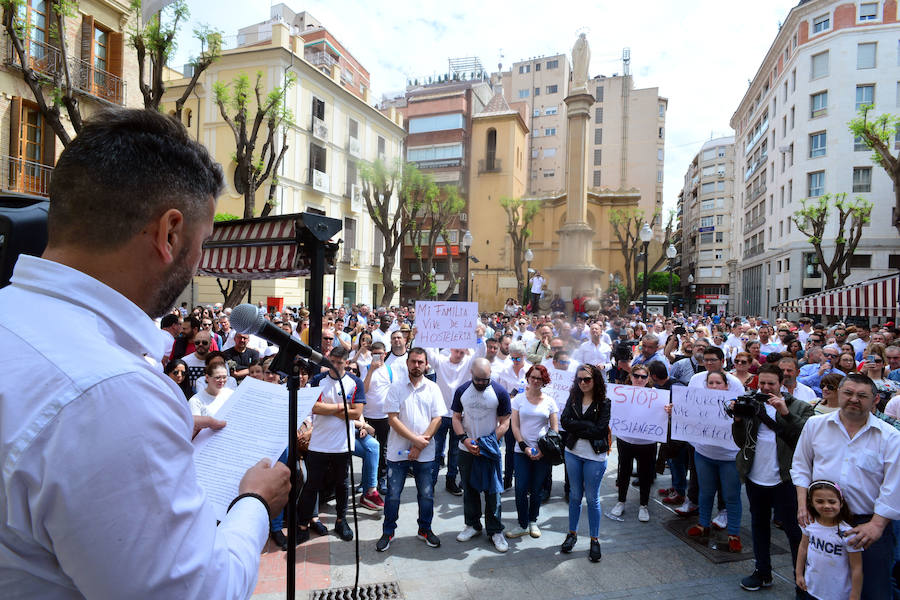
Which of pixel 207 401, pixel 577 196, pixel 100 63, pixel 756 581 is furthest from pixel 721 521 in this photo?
pixel 577 196

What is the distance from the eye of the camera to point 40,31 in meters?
15.3

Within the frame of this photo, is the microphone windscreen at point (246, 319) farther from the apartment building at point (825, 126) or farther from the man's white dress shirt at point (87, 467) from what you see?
the apartment building at point (825, 126)

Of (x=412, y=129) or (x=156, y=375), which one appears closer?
(x=156, y=375)

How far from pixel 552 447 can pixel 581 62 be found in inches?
966

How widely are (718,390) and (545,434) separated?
6.26 feet

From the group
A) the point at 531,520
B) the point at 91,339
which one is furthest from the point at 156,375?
the point at 531,520

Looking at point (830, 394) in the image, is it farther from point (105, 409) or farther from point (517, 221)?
point (517, 221)

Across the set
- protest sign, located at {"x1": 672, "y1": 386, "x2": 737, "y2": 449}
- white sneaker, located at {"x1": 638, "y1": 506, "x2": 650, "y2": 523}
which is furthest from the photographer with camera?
white sneaker, located at {"x1": 638, "y1": 506, "x2": 650, "y2": 523}

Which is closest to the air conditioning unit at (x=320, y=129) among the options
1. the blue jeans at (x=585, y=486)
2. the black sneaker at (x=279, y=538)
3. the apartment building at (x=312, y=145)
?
the apartment building at (x=312, y=145)

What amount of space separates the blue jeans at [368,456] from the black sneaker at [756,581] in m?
3.97

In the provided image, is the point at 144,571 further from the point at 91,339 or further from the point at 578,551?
the point at 578,551

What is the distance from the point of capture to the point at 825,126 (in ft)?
117

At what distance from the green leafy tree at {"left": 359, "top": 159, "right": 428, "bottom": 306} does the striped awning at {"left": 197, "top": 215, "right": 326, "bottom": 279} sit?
1850 centimetres

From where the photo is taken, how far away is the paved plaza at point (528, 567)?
15.1ft
